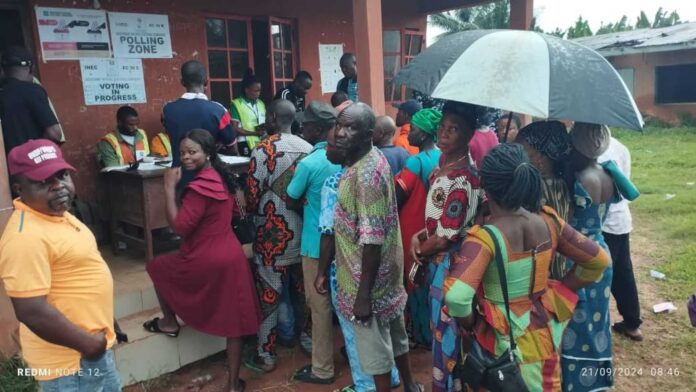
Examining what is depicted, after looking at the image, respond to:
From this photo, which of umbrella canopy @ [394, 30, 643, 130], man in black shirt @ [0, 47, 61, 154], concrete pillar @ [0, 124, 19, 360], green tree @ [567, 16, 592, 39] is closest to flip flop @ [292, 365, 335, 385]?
concrete pillar @ [0, 124, 19, 360]

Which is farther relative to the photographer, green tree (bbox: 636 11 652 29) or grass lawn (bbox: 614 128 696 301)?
green tree (bbox: 636 11 652 29)

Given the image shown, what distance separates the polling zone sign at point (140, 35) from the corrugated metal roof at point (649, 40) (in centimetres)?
1236

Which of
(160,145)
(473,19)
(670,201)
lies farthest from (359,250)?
(473,19)

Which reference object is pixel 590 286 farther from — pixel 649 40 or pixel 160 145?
pixel 649 40

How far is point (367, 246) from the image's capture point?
8.01ft

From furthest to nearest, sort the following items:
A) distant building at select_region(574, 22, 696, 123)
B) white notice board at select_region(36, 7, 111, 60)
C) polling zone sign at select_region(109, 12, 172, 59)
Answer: distant building at select_region(574, 22, 696, 123)
polling zone sign at select_region(109, 12, 172, 59)
white notice board at select_region(36, 7, 111, 60)

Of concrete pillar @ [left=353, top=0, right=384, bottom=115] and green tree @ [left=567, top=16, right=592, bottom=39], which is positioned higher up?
green tree @ [left=567, top=16, right=592, bottom=39]

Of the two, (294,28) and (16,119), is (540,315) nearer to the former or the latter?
(16,119)

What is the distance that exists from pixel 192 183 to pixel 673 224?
255 inches

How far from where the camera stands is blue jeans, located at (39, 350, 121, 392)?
2041 millimetres

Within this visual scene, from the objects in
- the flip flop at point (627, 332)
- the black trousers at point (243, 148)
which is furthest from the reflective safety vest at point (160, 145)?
the flip flop at point (627, 332)

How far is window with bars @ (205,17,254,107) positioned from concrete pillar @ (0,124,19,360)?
11.2 ft

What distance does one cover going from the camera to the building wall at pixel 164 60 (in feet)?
16.4

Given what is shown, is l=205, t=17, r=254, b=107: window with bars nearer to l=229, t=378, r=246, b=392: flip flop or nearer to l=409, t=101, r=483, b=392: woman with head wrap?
l=229, t=378, r=246, b=392: flip flop
